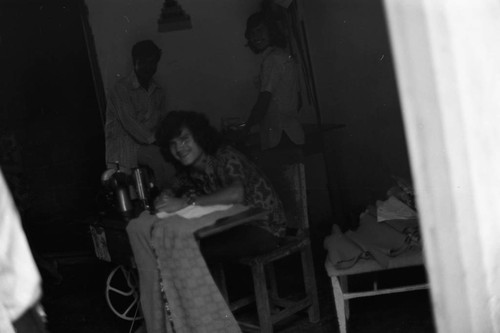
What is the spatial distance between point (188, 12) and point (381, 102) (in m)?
0.92

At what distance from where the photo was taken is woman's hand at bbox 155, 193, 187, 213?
92.3 inches

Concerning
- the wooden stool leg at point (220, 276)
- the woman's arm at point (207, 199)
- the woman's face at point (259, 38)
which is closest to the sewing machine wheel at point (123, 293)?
the wooden stool leg at point (220, 276)

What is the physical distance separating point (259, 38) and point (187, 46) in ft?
A: 0.94

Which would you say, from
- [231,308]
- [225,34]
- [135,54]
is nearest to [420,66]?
[225,34]

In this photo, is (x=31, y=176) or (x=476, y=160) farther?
(x=31, y=176)

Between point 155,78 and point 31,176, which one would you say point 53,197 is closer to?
point 31,176

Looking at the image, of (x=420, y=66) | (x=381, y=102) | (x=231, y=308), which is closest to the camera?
(x=420, y=66)

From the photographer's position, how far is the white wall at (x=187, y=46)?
96.8 inches

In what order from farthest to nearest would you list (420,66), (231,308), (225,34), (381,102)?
(381,102), (231,308), (225,34), (420,66)

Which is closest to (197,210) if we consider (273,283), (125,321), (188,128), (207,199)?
(207,199)

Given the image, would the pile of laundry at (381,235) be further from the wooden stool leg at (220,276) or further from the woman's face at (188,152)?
the woman's face at (188,152)

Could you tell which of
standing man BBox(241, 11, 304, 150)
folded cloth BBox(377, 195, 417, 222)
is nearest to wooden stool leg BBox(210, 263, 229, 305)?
standing man BBox(241, 11, 304, 150)

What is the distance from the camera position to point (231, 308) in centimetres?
266

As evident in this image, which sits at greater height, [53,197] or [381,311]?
[53,197]
